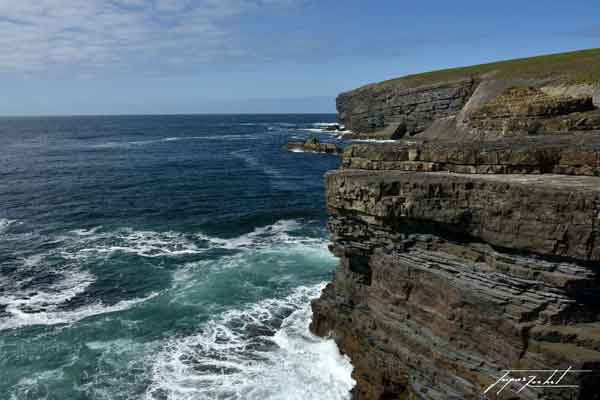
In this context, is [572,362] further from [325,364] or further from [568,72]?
[568,72]

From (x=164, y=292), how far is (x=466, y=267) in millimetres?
20494

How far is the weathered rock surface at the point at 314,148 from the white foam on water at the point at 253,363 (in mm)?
71272

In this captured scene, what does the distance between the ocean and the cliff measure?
3961 mm

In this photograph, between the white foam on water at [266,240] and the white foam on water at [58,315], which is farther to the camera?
the white foam on water at [266,240]

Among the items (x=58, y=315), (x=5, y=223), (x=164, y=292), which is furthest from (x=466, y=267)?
(x=5, y=223)

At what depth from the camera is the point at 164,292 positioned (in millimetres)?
27312

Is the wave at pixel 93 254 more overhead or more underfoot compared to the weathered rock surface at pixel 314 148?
more underfoot

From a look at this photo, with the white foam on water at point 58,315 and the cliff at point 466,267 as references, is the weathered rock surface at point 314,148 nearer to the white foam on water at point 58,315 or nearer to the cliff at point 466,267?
the white foam on water at point 58,315

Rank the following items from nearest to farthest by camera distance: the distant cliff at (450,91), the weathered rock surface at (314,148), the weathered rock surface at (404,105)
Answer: the distant cliff at (450,91) < the weathered rock surface at (314,148) < the weathered rock surface at (404,105)

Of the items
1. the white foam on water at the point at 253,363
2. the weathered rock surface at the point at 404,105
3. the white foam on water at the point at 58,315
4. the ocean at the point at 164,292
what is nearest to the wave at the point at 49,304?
the white foam on water at the point at 58,315

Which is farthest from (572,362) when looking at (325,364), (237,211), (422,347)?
(237,211)

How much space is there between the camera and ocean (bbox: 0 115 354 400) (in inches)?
744

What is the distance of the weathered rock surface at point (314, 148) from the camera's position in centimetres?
9319

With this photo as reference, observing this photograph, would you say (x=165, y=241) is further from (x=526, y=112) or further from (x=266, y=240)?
(x=526, y=112)
